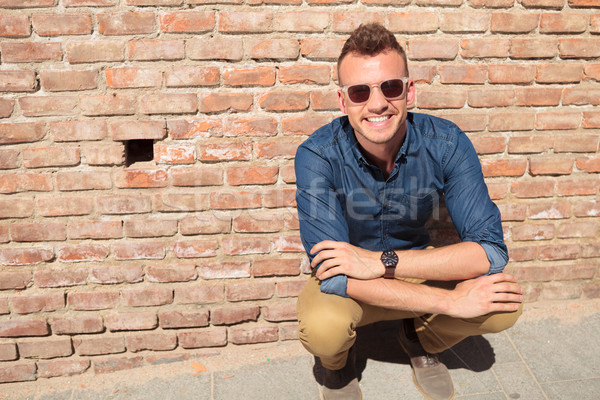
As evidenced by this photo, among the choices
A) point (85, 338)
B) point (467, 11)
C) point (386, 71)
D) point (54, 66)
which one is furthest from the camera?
point (85, 338)

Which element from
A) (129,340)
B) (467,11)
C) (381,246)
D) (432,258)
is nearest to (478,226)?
(432,258)

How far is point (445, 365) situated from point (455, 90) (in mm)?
1413

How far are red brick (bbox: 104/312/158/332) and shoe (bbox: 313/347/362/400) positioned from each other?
97 cm

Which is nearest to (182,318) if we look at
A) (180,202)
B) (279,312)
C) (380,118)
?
(279,312)

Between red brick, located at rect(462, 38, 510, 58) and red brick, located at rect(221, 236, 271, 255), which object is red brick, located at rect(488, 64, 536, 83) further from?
red brick, located at rect(221, 236, 271, 255)

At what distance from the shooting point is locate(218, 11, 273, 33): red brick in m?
2.38

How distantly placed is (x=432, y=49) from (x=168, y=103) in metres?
1.33

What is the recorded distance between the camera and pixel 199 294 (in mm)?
2709

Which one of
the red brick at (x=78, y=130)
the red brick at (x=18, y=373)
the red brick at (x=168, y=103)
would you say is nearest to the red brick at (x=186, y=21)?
the red brick at (x=168, y=103)

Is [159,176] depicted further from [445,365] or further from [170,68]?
[445,365]

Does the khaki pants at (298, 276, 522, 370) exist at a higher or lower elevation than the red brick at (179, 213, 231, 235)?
lower

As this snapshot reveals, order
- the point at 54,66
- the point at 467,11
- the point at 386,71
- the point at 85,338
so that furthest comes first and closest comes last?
the point at 85,338 < the point at 467,11 < the point at 54,66 < the point at 386,71

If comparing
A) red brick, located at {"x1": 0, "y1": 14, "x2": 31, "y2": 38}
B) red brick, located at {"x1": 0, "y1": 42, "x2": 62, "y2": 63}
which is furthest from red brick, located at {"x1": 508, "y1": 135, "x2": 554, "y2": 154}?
red brick, located at {"x1": 0, "y1": 14, "x2": 31, "y2": 38}

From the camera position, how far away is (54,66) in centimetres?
235
